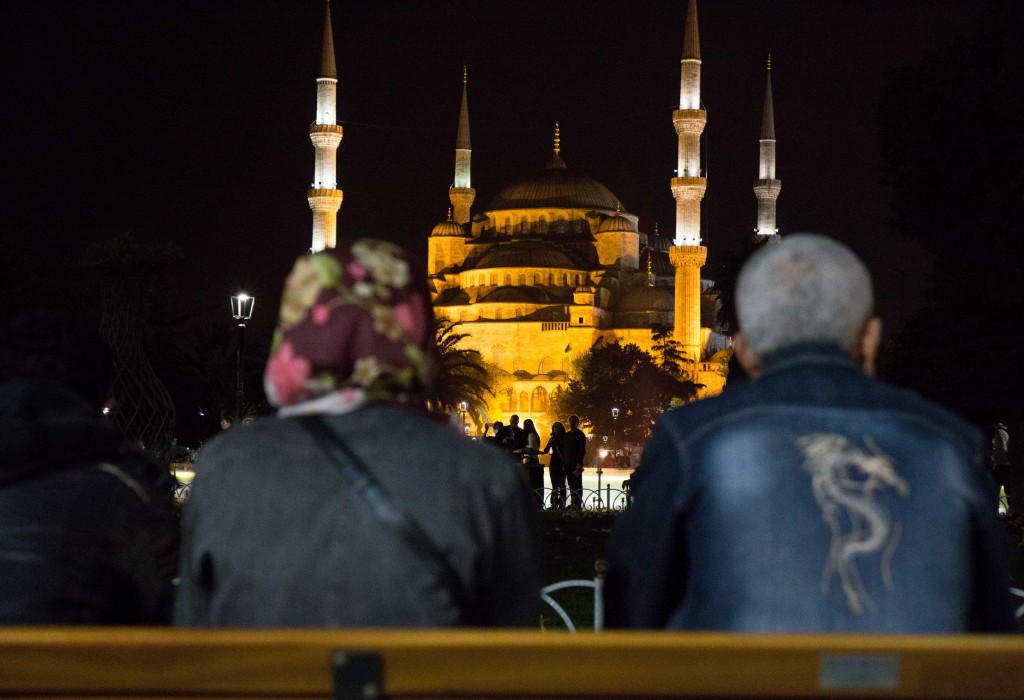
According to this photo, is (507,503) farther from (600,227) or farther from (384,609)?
(600,227)

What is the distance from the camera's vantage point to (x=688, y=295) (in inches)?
2440

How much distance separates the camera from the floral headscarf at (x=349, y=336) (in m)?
2.40

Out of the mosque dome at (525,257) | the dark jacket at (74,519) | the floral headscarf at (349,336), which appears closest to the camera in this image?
the floral headscarf at (349,336)

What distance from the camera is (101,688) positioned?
6.35ft

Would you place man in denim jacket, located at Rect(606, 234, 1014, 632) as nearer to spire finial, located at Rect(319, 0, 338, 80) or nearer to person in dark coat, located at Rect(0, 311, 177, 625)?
person in dark coat, located at Rect(0, 311, 177, 625)

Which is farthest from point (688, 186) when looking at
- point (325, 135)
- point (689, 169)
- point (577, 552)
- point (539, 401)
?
point (577, 552)

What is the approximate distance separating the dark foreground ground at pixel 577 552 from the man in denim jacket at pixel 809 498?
4.18m

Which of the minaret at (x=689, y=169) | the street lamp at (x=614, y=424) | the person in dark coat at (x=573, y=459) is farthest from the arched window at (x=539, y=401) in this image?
the person in dark coat at (x=573, y=459)

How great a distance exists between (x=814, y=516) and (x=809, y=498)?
30 millimetres

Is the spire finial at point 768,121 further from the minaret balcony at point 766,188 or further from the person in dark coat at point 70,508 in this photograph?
the person in dark coat at point 70,508

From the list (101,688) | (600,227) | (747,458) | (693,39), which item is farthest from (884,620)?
(600,227)

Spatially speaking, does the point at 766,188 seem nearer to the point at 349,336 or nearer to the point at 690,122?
the point at 690,122

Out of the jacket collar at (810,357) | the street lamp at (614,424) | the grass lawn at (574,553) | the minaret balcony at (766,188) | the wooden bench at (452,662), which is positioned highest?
the minaret balcony at (766,188)

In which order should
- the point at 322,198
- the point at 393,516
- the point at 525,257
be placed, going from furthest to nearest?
the point at 525,257, the point at 322,198, the point at 393,516
